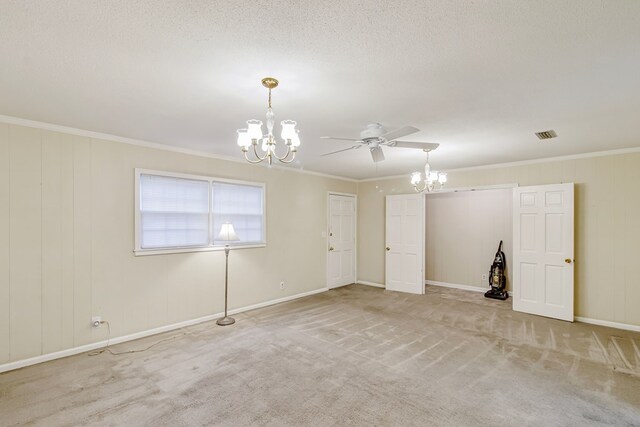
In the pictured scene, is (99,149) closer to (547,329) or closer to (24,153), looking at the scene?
(24,153)

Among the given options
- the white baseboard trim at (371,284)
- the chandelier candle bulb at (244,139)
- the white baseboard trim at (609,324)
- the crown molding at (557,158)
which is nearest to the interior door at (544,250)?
the white baseboard trim at (609,324)

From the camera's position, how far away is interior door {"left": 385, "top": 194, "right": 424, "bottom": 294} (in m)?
6.42

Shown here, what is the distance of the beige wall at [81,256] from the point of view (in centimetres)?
317

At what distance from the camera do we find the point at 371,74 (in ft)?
7.18

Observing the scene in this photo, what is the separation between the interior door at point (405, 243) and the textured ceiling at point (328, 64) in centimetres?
312

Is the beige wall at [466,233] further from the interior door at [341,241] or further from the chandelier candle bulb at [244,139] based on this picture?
the chandelier candle bulb at [244,139]

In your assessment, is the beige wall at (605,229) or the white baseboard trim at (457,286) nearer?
the beige wall at (605,229)

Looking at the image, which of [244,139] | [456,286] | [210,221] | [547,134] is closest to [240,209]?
[210,221]

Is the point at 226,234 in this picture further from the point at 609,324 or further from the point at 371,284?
the point at 609,324

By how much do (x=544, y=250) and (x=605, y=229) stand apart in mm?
814

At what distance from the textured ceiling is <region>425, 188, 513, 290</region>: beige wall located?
3.26 metres

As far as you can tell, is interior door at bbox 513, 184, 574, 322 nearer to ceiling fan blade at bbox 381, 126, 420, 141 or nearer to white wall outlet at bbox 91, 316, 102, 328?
ceiling fan blade at bbox 381, 126, 420, 141

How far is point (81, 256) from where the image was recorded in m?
3.56

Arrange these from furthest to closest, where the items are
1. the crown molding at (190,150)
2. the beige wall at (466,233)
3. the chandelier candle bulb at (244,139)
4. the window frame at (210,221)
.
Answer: the beige wall at (466,233) → the window frame at (210,221) → the crown molding at (190,150) → the chandelier candle bulb at (244,139)
